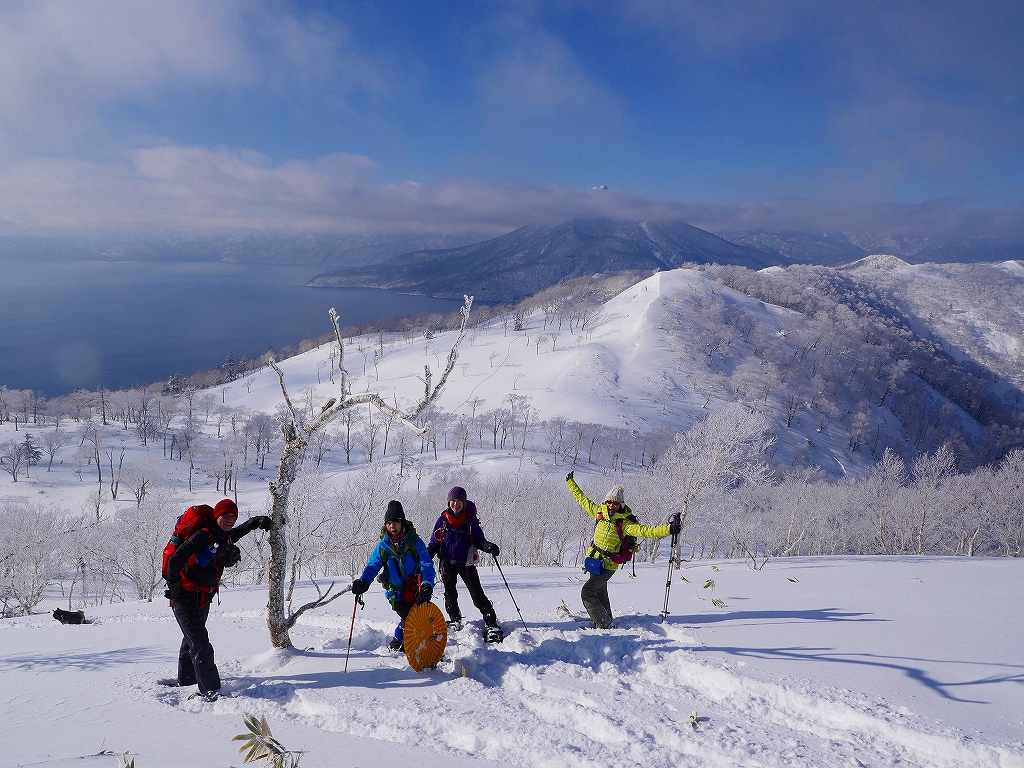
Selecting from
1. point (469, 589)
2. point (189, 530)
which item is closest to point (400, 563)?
point (469, 589)

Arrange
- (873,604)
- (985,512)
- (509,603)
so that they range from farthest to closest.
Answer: (985,512) → (509,603) → (873,604)

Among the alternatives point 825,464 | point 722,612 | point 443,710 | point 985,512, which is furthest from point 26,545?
point 825,464

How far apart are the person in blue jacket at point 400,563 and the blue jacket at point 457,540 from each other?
48cm

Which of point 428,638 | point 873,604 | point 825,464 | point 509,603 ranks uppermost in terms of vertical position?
point 428,638

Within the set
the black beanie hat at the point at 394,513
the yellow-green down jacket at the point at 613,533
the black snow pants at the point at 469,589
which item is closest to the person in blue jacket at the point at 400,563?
the black beanie hat at the point at 394,513

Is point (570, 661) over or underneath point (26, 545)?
over

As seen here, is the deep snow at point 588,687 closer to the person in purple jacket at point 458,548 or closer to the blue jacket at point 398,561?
the person in purple jacket at point 458,548

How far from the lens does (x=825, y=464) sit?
77.1 m

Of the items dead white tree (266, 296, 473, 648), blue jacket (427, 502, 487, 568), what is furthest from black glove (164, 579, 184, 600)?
blue jacket (427, 502, 487, 568)

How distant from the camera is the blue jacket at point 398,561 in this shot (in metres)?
6.54

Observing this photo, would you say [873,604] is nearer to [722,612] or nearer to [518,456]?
[722,612]

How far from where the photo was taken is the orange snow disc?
6027 millimetres

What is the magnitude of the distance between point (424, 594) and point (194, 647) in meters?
2.70

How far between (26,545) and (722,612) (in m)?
39.6
